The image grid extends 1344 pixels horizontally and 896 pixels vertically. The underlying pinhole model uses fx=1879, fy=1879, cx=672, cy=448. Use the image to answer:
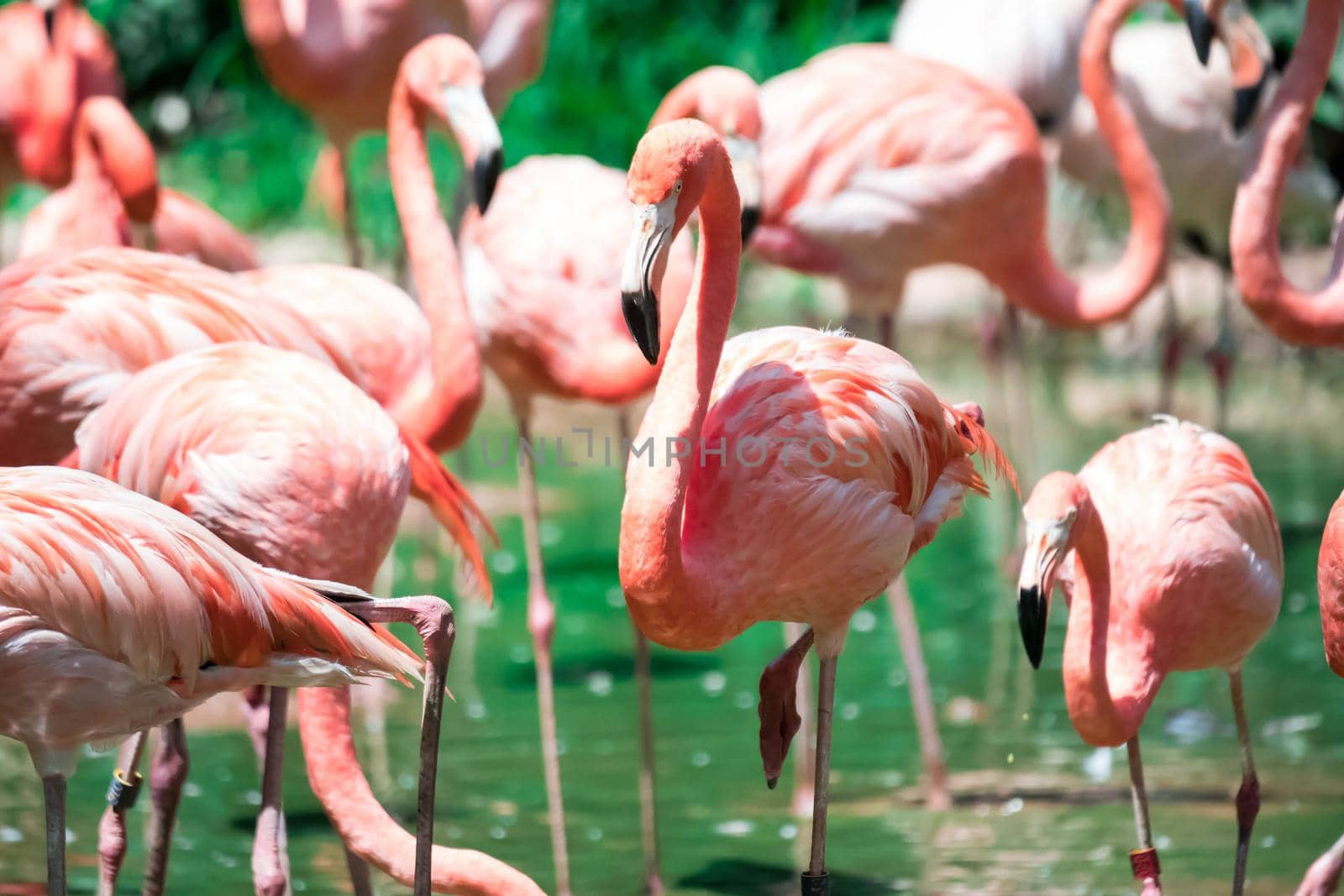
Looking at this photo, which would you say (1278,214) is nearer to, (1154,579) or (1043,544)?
(1154,579)

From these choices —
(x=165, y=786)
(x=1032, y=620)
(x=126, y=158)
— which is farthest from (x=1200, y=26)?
(x=165, y=786)

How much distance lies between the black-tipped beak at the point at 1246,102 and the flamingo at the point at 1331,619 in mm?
1791

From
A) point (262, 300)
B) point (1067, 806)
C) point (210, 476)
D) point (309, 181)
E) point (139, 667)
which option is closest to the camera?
point (139, 667)

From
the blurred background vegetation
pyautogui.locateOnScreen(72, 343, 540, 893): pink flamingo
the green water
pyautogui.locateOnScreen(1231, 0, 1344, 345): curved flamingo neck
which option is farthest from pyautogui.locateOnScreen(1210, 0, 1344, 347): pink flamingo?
the blurred background vegetation

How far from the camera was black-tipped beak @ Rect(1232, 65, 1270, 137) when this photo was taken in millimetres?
4750

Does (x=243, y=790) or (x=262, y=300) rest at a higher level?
(x=262, y=300)

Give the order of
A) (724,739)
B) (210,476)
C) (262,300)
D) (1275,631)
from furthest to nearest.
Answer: (1275,631), (724,739), (262,300), (210,476)

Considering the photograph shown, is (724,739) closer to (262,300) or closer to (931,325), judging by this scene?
(262,300)

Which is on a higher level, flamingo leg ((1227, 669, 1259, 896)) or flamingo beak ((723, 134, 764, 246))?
flamingo beak ((723, 134, 764, 246))

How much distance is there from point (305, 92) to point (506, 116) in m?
4.34

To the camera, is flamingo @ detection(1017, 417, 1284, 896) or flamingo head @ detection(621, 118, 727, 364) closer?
flamingo head @ detection(621, 118, 727, 364)

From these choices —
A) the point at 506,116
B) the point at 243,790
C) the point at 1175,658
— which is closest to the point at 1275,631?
the point at 1175,658

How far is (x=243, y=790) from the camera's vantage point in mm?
4445

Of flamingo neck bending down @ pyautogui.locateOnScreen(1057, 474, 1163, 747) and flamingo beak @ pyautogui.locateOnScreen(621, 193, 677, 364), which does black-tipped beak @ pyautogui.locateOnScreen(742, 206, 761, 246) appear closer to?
flamingo neck bending down @ pyautogui.locateOnScreen(1057, 474, 1163, 747)
